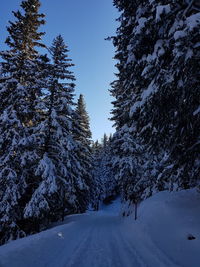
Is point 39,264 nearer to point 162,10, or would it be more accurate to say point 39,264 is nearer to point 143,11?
point 162,10

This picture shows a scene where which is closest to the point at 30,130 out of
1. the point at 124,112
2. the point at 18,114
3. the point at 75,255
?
the point at 18,114

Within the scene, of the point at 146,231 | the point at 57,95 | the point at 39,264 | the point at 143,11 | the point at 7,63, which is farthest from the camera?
the point at 57,95

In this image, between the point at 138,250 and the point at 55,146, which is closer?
the point at 138,250

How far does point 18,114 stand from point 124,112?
7.94 meters

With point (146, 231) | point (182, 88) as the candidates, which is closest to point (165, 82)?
point (182, 88)

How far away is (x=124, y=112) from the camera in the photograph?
17453 mm

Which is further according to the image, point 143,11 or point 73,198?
point 73,198

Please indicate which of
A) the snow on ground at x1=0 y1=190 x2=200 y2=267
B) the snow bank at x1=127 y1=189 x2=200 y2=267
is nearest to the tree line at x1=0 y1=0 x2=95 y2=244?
the snow on ground at x1=0 y1=190 x2=200 y2=267

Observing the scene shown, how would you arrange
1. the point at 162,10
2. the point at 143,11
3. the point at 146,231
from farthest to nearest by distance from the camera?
1. the point at 146,231
2. the point at 143,11
3. the point at 162,10

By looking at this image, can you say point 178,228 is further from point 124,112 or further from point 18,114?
point 18,114

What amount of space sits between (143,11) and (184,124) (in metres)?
4.75

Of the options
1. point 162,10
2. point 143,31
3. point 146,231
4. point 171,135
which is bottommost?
point 146,231

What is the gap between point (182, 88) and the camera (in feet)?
23.8

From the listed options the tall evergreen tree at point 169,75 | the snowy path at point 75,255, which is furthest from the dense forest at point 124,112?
the snowy path at point 75,255
